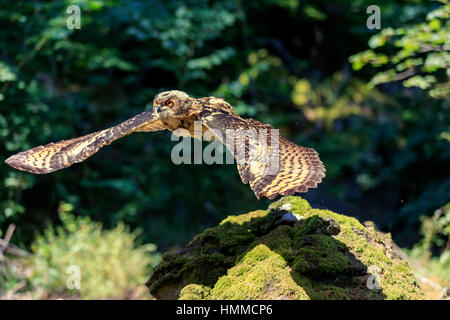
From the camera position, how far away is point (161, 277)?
429 cm

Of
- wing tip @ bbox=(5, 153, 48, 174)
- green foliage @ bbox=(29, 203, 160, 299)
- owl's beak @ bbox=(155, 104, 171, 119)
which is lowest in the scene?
green foliage @ bbox=(29, 203, 160, 299)

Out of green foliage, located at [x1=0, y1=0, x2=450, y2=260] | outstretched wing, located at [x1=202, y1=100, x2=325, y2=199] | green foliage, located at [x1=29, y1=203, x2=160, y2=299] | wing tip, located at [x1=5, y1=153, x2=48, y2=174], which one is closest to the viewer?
outstretched wing, located at [x1=202, y1=100, x2=325, y2=199]

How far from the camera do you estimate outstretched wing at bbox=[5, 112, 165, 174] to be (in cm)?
406

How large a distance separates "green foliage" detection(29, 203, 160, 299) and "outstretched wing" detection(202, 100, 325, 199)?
3681 millimetres

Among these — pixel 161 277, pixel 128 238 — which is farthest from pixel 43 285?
pixel 161 277

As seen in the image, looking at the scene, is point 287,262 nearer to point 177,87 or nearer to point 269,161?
point 269,161

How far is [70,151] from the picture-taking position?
14.0 feet

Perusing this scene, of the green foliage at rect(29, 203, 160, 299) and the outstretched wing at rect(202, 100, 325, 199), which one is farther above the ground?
the outstretched wing at rect(202, 100, 325, 199)

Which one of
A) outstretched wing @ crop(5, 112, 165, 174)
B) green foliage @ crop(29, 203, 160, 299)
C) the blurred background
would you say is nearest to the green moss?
outstretched wing @ crop(5, 112, 165, 174)

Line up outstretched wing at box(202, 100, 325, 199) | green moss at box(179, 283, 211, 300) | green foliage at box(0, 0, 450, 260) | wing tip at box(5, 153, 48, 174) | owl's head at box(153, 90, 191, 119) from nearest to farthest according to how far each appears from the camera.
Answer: outstretched wing at box(202, 100, 325, 199) < green moss at box(179, 283, 211, 300) < wing tip at box(5, 153, 48, 174) < owl's head at box(153, 90, 191, 119) < green foliage at box(0, 0, 450, 260)

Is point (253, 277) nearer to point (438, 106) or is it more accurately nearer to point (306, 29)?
point (438, 106)

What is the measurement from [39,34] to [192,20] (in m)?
3.07

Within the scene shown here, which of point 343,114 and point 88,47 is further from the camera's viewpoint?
point 343,114

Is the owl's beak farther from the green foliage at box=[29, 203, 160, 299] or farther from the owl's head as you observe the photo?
the green foliage at box=[29, 203, 160, 299]
